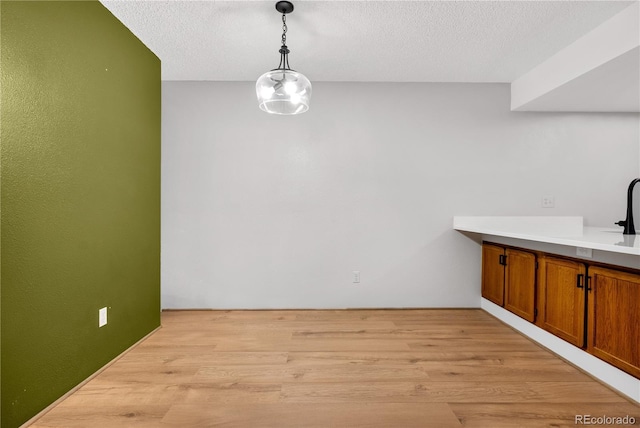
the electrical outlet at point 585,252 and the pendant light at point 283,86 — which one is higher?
the pendant light at point 283,86

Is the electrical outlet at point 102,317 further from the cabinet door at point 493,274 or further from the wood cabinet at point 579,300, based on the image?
the cabinet door at point 493,274

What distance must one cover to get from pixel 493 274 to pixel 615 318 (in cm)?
151

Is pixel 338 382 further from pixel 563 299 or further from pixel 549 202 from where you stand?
pixel 549 202

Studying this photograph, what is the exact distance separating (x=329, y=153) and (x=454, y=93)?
1.55 m

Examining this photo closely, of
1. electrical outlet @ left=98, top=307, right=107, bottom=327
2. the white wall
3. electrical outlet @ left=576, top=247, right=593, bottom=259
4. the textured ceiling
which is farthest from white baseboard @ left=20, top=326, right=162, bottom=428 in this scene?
electrical outlet @ left=576, top=247, right=593, bottom=259

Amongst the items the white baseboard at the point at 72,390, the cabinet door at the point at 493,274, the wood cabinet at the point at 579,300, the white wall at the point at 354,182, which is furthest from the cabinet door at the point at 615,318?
the white baseboard at the point at 72,390

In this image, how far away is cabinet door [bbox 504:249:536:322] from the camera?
9.35 feet

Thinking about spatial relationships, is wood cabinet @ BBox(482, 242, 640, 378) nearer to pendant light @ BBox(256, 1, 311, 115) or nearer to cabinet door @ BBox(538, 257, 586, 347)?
cabinet door @ BBox(538, 257, 586, 347)

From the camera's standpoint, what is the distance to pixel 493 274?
3529 mm

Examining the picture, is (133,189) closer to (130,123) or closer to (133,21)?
(130,123)

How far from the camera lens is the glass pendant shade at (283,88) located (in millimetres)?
2320

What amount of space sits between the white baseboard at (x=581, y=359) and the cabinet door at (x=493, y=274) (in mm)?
184

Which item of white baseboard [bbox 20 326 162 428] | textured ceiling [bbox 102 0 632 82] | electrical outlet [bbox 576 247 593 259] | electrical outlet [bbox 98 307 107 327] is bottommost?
white baseboard [bbox 20 326 162 428]

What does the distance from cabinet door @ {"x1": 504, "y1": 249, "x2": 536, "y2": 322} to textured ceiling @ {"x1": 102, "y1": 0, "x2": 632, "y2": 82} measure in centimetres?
182
